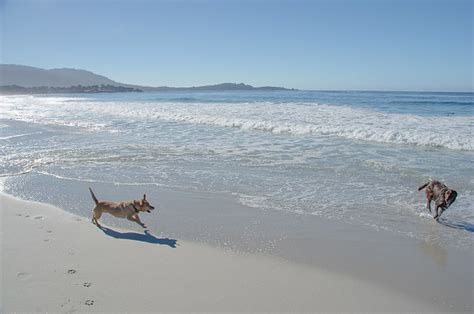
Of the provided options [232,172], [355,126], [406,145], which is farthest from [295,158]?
[355,126]

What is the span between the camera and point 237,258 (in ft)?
14.7

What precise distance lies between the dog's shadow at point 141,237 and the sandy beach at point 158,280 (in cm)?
1

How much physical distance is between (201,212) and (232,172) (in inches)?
104

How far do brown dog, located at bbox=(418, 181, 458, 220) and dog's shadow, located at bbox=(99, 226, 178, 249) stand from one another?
394 cm

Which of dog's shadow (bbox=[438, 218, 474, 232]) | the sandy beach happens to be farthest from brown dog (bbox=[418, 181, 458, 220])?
the sandy beach

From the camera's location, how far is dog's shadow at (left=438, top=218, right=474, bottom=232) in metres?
5.52

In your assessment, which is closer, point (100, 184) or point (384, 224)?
point (384, 224)

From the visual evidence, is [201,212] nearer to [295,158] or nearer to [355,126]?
[295,158]

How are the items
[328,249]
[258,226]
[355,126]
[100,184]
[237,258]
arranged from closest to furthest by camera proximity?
[237,258], [328,249], [258,226], [100,184], [355,126]

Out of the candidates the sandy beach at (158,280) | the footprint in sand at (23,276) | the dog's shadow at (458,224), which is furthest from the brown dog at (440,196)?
the footprint in sand at (23,276)

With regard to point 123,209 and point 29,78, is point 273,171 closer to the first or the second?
point 123,209

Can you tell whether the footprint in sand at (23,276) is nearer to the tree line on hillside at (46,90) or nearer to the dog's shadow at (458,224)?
the dog's shadow at (458,224)

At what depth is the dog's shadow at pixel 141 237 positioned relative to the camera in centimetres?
499

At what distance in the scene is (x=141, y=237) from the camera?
17.0 feet
